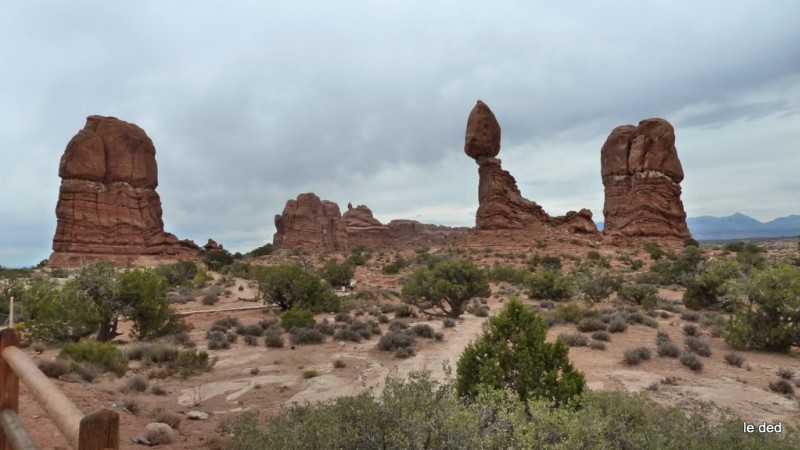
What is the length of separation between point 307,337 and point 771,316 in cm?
1290

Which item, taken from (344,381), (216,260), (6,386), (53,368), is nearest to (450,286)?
(344,381)

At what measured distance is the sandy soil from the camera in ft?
23.8

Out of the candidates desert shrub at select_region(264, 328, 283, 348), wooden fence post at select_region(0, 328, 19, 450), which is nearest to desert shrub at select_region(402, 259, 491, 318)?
desert shrub at select_region(264, 328, 283, 348)

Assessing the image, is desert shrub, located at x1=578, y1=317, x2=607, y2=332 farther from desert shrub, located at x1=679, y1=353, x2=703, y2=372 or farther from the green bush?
the green bush

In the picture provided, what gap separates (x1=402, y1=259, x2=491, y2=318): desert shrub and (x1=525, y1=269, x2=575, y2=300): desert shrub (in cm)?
456

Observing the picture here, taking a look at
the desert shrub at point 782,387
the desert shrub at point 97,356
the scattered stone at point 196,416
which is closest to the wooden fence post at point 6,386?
the scattered stone at point 196,416

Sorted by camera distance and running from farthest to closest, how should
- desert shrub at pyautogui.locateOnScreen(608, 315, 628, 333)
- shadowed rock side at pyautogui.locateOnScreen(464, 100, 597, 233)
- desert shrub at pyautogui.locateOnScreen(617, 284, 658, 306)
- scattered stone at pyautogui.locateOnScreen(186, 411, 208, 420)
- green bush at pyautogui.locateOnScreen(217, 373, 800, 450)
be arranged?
shadowed rock side at pyautogui.locateOnScreen(464, 100, 597, 233), desert shrub at pyautogui.locateOnScreen(617, 284, 658, 306), desert shrub at pyautogui.locateOnScreen(608, 315, 628, 333), scattered stone at pyautogui.locateOnScreen(186, 411, 208, 420), green bush at pyautogui.locateOnScreen(217, 373, 800, 450)

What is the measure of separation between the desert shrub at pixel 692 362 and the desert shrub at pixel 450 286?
28.2ft

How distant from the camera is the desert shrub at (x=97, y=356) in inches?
384

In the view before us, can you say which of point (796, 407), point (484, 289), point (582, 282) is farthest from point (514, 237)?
point (796, 407)

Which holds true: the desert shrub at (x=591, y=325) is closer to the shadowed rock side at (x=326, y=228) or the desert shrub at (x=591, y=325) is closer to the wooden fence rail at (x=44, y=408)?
the wooden fence rail at (x=44, y=408)

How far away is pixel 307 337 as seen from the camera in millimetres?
13898

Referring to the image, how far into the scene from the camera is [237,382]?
10031 mm

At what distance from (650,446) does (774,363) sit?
30.2ft
